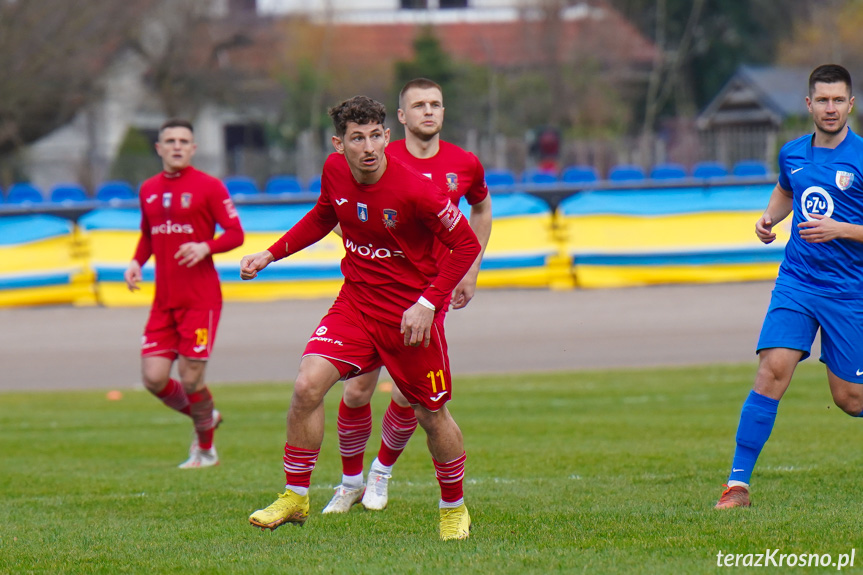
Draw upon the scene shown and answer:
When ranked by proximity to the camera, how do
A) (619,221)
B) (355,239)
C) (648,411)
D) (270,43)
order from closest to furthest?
(355,239)
(648,411)
(619,221)
(270,43)

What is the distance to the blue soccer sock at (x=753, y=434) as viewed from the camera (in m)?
6.40

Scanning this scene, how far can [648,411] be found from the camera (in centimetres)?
1099

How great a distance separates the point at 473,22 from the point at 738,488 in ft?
151

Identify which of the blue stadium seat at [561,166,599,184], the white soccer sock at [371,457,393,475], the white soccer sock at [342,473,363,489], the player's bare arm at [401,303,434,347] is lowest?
the blue stadium seat at [561,166,599,184]

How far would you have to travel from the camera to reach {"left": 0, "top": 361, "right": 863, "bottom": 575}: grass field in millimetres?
5258

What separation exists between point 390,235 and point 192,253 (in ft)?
10.6

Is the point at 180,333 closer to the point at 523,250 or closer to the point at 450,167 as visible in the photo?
the point at 450,167

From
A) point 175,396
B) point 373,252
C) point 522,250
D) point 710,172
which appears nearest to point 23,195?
point 522,250

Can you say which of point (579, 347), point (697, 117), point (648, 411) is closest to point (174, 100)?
point (697, 117)

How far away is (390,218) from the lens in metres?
5.73

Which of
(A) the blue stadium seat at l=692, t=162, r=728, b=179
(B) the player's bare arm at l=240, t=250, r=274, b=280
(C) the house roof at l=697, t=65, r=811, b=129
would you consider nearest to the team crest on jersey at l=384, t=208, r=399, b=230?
(B) the player's bare arm at l=240, t=250, r=274, b=280

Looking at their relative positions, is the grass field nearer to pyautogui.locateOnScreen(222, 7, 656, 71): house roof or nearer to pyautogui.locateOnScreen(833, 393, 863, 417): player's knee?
pyautogui.locateOnScreen(833, 393, 863, 417): player's knee

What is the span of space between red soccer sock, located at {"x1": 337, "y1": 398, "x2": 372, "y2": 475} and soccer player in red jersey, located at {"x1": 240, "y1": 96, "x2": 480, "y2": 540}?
0.91 meters

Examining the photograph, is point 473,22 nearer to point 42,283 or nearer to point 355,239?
point 42,283
